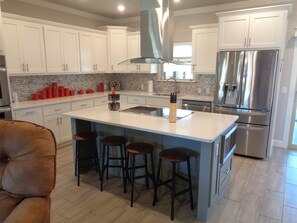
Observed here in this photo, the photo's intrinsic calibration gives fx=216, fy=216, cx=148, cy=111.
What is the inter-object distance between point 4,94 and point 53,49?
1.43 metres

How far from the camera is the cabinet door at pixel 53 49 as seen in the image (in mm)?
4105

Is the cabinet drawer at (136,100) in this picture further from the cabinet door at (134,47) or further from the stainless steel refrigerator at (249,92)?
the stainless steel refrigerator at (249,92)

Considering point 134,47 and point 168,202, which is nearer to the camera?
point 168,202

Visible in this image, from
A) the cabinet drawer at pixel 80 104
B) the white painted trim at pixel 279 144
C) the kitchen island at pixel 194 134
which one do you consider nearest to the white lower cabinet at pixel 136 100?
the cabinet drawer at pixel 80 104

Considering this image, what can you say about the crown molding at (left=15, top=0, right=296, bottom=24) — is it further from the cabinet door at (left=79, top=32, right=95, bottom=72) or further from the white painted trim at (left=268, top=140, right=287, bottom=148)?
the white painted trim at (left=268, top=140, right=287, bottom=148)

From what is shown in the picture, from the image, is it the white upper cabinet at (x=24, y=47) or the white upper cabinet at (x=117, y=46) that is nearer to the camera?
the white upper cabinet at (x=24, y=47)

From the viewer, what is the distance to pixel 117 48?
5.39 metres

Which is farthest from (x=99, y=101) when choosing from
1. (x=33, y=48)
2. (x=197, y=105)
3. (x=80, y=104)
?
(x=197, y=105)

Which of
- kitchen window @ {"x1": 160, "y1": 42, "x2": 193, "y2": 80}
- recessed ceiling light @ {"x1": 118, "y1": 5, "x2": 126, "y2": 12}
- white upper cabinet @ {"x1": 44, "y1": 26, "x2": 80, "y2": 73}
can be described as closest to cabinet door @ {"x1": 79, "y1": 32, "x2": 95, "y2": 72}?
white upper cabinet @ {"x1": 44, "y1": 26, "x2": 80, "y2": 73}

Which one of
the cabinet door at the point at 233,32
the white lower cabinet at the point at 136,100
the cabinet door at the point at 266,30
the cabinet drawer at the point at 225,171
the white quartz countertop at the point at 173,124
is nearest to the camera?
the white quartz countertop at the point at 173,124

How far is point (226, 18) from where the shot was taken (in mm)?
3756

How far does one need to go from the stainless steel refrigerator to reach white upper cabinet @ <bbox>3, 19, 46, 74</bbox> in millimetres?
3273

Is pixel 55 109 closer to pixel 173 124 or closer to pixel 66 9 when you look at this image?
pixel 66 9

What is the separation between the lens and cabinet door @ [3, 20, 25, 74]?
3.50 metres
